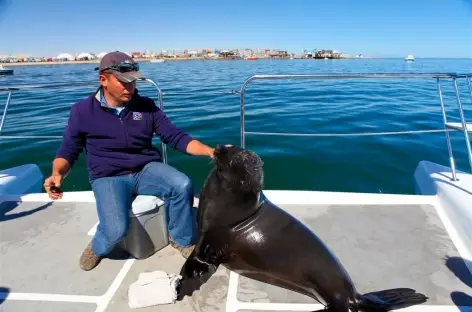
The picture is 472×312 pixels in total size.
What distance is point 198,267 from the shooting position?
2.54 metres

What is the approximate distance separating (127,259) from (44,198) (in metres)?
1.71

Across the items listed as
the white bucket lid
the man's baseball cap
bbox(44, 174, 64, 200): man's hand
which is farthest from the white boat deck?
the man's baseball cap

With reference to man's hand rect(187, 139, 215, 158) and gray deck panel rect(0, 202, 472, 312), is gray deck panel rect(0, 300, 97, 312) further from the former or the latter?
man's hand rect(187, 139, 215, 158)

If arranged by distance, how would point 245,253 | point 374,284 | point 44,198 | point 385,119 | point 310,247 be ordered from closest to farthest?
point 310,247 → point 245,253 → point 374,284 → point 44,198 → point 385,119

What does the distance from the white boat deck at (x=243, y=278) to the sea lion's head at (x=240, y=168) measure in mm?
839

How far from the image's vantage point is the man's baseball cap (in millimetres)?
2744

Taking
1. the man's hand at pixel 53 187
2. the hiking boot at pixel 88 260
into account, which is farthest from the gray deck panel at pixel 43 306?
the man's hand at pixel 53 187

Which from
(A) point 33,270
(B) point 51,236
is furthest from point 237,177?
(B) point 51,236

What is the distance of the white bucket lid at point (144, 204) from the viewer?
9.32 feet

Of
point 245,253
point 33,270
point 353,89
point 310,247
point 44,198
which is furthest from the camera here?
point 353,89

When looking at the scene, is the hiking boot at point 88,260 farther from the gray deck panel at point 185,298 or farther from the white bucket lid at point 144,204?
the white bucket lid at point 144,204

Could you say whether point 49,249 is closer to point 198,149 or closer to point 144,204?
point 144,204

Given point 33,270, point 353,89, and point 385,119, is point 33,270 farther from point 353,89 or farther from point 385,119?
point 353,89

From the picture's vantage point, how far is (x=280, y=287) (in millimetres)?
2555
